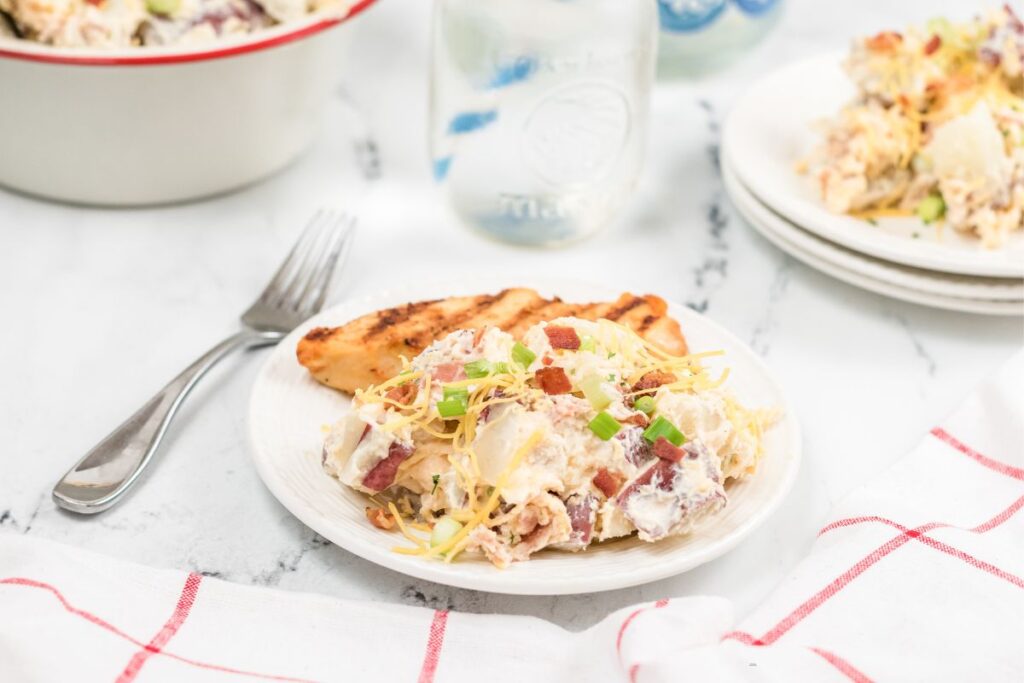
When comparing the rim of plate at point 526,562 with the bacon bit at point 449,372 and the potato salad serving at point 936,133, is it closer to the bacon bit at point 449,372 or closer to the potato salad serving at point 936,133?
the bacon bit at point 449,372

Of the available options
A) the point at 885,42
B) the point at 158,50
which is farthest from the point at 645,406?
the point at 885,42

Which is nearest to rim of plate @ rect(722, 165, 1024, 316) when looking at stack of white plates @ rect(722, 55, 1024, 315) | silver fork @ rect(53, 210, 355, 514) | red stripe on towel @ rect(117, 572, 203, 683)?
stack of white plates @ rect(722, 55, 1024, 315)

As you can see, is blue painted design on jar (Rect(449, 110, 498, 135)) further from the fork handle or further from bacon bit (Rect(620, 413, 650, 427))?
bacon bit (Rect(620, 413, 650, 427))

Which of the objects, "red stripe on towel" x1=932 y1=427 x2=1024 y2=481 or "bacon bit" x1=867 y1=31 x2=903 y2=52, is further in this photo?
"bacon bit" x1=867 y1=31 x2=903 y2=52

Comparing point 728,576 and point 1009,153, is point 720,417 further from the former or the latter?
point 1009,153

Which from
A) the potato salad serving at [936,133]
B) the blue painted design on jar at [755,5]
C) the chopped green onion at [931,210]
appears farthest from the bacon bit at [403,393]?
the blue painted design on jar at [755,5]

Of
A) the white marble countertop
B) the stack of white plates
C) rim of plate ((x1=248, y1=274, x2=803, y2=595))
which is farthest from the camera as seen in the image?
the stack of white plates
